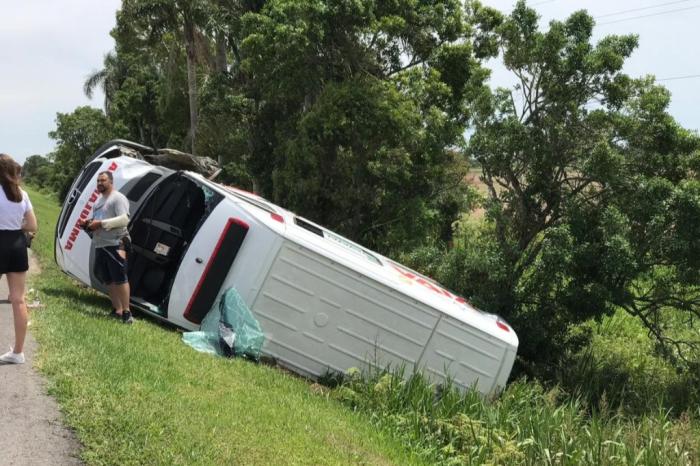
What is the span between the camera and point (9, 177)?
5.02 m

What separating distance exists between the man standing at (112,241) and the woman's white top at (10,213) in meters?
1.99

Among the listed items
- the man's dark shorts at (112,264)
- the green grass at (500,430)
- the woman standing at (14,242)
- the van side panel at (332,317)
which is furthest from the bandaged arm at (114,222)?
the green grass at (500,430)

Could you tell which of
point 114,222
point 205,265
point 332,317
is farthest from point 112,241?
point 332,317

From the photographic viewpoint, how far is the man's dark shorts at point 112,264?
7160 millimetres

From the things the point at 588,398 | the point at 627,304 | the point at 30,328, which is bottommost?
the point at 30,328

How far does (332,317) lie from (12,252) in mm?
3362

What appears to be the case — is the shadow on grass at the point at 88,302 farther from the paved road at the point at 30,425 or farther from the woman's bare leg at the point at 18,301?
the paved road at the point at 30,425

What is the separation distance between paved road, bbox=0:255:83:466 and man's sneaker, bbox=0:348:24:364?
0.05 m

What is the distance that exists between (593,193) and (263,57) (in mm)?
7934

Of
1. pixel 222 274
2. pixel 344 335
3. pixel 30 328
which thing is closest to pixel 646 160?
pixel 344 335

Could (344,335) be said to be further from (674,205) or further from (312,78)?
(312,78)

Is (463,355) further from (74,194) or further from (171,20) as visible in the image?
(171,20)

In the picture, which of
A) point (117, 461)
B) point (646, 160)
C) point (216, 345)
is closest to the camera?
point (117, 461)

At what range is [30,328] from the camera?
620 cm
